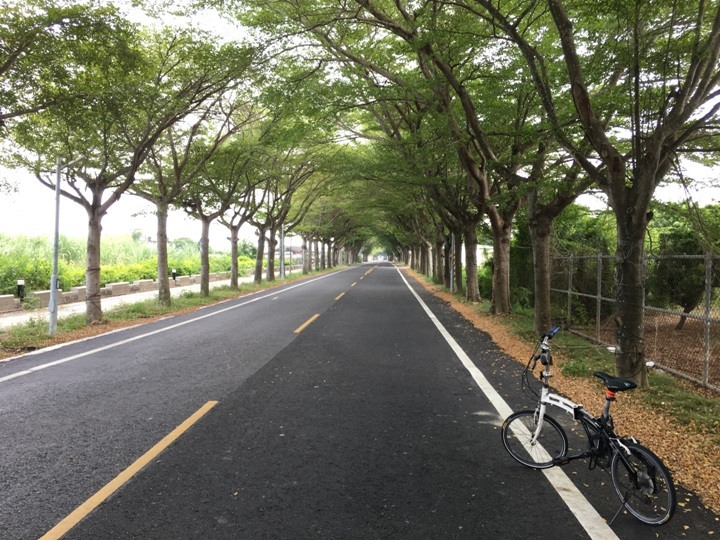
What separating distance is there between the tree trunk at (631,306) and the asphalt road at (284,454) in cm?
157

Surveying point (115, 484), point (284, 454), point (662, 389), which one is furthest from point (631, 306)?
point (115, 484)

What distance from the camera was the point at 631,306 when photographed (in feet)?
21.0

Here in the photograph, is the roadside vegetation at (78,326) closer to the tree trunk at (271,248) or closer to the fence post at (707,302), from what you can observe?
the fence post at (707,302)

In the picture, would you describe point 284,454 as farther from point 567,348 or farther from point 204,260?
point 204,260

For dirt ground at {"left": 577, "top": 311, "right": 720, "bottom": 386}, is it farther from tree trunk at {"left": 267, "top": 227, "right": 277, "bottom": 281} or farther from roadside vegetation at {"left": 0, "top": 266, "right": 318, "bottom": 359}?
tree trunk at {"left": 267, "top": 227, "right": 277, "bottom": 281}

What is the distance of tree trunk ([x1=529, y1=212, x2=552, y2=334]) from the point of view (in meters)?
10.5

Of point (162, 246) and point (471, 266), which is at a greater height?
point (162, 246)

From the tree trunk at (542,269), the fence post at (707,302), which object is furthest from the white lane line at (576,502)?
the tree trunk at (542,269)

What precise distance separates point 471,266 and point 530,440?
15344 mm

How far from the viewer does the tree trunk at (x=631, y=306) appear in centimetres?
633

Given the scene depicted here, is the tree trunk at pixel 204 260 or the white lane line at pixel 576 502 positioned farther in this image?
the tree trunk at pixel 204 260

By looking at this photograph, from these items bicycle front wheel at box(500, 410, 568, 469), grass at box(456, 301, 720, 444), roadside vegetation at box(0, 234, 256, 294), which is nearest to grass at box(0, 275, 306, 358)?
roadside vegetation at box(0, 234, 256, 294)

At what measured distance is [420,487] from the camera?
3.58 meters

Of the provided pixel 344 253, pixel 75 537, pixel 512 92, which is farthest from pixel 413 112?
pixel 344 253
